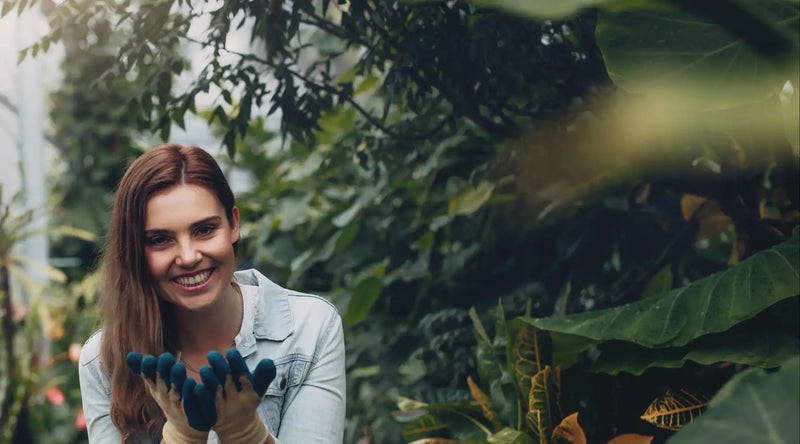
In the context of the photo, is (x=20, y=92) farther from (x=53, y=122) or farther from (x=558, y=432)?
(x=558, y=432)

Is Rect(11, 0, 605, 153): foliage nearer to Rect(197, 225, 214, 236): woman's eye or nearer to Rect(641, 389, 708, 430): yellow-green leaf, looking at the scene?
Rect(197, 225, 214, 236): woman's eye

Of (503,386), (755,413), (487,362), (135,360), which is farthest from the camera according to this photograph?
(487,362)

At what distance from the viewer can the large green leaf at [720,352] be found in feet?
5.65

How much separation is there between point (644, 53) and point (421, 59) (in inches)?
33.0

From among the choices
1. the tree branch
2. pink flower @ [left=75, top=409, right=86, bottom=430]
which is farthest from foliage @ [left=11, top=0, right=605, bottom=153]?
pink flower @ [left=75, top=409, right=86, bottom=430]

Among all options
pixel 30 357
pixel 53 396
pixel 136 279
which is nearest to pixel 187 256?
pixel 136 279

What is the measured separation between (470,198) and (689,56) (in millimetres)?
1233

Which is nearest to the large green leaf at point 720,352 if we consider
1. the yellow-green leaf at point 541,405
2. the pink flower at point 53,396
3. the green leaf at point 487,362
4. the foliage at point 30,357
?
the yellow-green leaf at point 541,405

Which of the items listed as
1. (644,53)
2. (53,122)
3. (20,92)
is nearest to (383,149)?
(644,53)

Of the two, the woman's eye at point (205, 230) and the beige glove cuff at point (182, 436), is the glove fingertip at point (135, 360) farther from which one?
the woman's eye at point (205, 230)

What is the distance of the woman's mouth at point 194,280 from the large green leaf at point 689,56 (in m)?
0.82

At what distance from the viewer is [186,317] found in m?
1.80

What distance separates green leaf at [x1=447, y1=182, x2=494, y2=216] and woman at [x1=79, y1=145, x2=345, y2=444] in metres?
0.71

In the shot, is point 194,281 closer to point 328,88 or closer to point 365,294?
point 328,88
